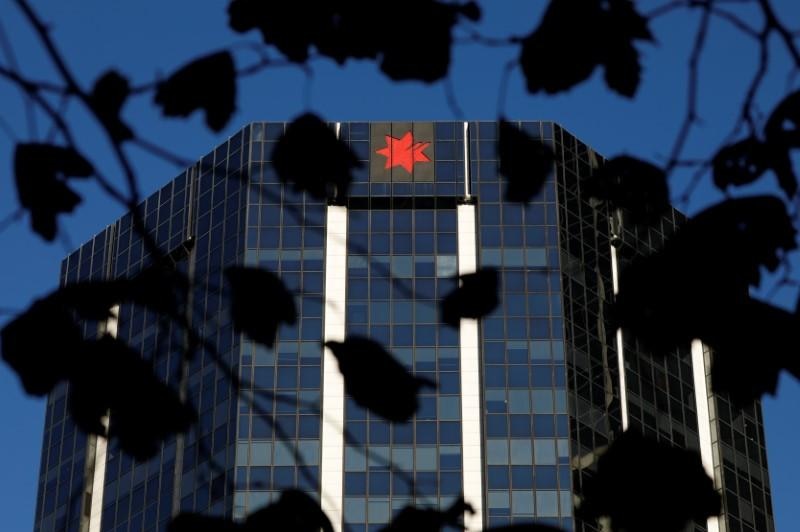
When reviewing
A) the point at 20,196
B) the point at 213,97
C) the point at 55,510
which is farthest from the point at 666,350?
the point at 55,510

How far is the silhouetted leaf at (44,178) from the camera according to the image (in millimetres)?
7578

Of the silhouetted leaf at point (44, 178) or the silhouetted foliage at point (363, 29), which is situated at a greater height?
the silhouetted foliage at point (363, 29)

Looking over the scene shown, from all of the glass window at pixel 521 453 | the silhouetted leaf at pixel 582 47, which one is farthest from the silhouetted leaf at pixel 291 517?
the glass window at pixel 521 453

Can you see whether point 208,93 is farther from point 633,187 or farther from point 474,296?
point 633,187

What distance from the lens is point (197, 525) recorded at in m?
7.13

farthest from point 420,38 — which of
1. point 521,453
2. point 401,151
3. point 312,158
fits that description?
point 401,151

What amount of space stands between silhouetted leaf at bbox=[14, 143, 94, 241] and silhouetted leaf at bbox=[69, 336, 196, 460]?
0.57 m

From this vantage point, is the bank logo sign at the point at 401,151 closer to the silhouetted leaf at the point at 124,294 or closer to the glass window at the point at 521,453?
the glass window at the point at 521,453

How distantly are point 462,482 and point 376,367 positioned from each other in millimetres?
65997

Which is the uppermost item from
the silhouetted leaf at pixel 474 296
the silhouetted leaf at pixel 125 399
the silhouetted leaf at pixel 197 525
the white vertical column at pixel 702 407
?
the white vertical column at pixel 702 407

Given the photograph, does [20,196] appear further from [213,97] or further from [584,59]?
[584,59]

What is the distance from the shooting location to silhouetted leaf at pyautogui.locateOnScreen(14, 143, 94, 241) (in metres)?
7.58

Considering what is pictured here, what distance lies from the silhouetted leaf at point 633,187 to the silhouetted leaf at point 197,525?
2.30 metres

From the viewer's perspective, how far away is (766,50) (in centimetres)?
699
